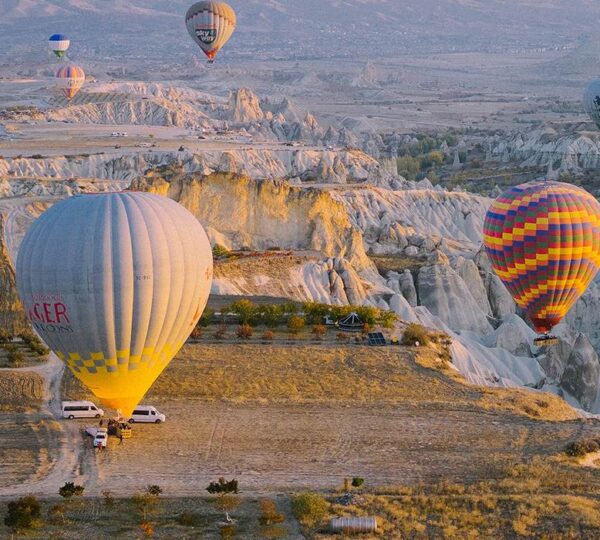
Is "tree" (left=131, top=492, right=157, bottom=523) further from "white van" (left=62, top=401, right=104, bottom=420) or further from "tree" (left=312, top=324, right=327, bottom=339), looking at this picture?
"tree" (left=312, top=324, right=327, bottom=339)

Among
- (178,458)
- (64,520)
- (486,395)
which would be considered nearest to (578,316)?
(486,395)

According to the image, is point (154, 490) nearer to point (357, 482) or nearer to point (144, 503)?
point (144, 503)

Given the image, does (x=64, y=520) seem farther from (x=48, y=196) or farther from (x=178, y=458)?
(x=48, y=196)

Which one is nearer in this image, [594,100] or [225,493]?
[225,493]

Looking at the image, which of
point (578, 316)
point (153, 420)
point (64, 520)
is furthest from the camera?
point (578, 316)

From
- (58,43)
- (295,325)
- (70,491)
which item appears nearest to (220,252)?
(295,325)
